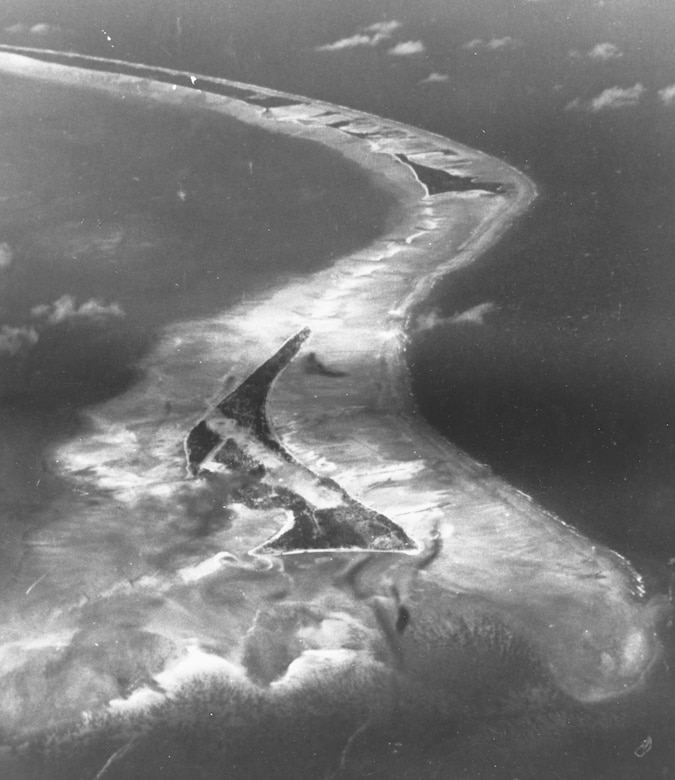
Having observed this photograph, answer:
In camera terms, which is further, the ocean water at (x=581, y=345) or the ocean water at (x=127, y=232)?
the ocean water at (x=127, y=232)

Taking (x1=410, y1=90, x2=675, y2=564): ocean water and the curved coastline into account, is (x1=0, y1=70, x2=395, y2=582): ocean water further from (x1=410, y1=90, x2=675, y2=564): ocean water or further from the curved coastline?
(x1=410, y1=90, x2=675, y2=564): ocean water

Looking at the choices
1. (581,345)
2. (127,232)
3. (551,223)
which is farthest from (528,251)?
(127,232)

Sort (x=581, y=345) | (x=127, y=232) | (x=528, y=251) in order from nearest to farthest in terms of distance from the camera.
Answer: (x=581, y=345), (x=528, y=251), (x=127, y=232)

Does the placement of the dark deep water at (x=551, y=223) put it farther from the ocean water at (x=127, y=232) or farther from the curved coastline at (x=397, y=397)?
the ocean water at (x=127, y=232)

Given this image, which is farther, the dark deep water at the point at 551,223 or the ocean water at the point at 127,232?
the ocean water at the point at 127,232

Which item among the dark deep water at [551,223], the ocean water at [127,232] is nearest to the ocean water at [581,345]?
the dark deep water at [551,223]

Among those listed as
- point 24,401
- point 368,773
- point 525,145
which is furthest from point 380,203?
point 368,773

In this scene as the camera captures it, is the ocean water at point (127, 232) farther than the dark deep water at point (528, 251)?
Yes

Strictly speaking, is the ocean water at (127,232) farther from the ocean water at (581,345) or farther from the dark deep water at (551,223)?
the ocean water at (581,345)

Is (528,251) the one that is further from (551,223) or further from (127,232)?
(127,232)
